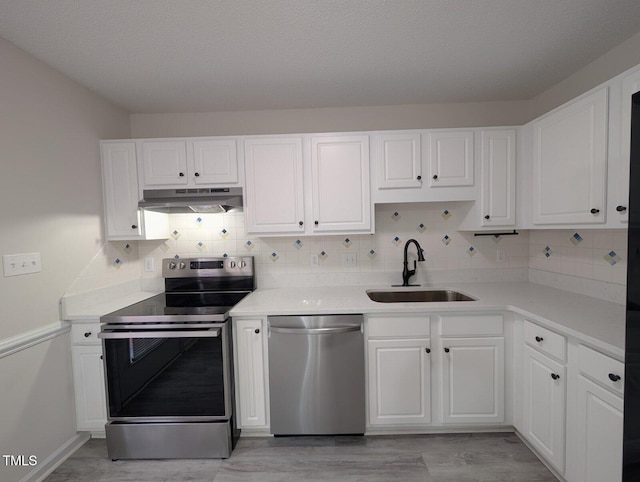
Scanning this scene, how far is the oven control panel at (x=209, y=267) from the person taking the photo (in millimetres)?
2514

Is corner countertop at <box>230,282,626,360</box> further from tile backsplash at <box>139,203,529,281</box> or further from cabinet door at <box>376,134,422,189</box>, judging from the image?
cabinet door at <box>376,134,422,189</box>

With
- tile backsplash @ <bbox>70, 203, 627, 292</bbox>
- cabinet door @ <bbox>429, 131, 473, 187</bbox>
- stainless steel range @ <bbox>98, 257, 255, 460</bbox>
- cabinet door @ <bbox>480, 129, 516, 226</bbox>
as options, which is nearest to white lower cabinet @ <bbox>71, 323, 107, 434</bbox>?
stainless steel range @ <bbox>98, 257, 255, 460</bbox>

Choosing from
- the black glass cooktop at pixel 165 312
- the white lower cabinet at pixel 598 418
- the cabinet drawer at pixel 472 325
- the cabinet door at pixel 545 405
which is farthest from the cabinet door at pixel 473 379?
the black glass cooktop at pixel 165 312

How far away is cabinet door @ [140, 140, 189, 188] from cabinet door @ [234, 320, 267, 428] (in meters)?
1.22

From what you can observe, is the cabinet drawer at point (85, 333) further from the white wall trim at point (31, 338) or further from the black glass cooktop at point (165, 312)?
the black glass cooktop at point (165, 312)

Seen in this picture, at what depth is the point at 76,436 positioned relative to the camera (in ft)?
6.53

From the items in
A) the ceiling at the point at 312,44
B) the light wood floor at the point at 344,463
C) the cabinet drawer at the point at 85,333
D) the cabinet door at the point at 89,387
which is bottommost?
the light wood floor at the point at 344,463

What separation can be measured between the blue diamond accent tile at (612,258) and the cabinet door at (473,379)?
2.72 ft

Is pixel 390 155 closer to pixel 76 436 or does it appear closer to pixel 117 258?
pixel 117 258

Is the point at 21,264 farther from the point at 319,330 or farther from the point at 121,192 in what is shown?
the point at 319,330

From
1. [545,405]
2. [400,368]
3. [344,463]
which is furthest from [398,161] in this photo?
[344,463]

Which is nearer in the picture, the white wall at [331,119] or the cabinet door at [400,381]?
the cabinet door at [400,381]

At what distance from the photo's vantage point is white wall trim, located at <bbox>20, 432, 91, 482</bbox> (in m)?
1.70

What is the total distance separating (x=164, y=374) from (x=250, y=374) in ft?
1.72
